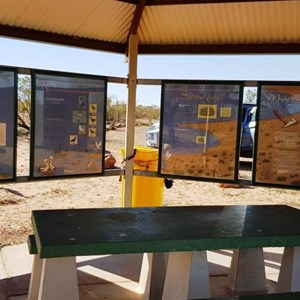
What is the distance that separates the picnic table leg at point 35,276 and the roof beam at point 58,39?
261 centimetres

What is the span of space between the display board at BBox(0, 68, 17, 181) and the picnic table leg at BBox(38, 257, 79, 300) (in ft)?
6.87

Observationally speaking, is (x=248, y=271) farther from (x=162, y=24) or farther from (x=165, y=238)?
(x=162, y=24)

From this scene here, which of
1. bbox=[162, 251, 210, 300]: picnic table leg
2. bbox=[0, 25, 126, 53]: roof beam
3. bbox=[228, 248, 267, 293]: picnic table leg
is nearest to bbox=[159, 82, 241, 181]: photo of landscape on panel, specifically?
bbox=[0, 25, 126, 53]: roof beam

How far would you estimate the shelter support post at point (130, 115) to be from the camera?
207 inches

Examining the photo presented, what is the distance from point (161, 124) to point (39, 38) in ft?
5.99

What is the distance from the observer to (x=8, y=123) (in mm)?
4578

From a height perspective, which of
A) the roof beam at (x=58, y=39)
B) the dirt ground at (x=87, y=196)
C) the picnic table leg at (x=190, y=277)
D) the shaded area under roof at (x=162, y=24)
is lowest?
the dirt ground at (x=87, y=196)

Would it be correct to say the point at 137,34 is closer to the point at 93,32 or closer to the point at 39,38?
the point at 93,32

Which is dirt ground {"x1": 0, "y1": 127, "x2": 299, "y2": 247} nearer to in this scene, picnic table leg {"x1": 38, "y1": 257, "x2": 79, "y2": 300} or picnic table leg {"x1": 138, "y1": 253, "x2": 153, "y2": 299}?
picnic table leg {"x1": 138, "y1": 253, "x2": 153, "y2": 299}

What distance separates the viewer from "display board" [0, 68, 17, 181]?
178 inches

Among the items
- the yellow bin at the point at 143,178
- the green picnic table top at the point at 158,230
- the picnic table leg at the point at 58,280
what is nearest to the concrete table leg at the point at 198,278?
the green picnic table top at the point at 158,230

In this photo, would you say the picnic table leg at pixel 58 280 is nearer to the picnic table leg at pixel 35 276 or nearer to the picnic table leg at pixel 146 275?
the picnic table leg at pixel 35 276

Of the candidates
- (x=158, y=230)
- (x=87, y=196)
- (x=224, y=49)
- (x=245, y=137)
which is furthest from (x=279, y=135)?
(x=245, y=137)

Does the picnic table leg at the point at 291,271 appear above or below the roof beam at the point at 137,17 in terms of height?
below
